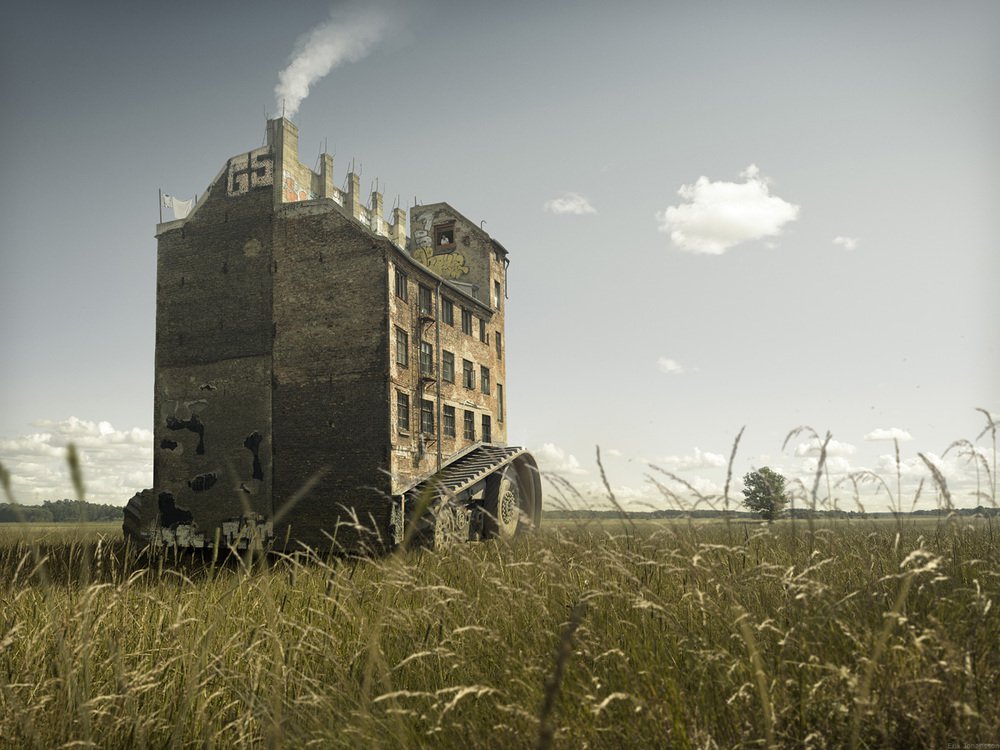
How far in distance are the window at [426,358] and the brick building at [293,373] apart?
63 mm

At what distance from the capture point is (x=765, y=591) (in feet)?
12.9

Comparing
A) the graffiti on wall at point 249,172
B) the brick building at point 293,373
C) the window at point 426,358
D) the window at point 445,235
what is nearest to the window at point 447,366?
the brick building at point 293,373

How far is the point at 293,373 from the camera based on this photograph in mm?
21172

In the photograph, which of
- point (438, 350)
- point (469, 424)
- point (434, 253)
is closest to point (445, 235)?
point (434, 253)

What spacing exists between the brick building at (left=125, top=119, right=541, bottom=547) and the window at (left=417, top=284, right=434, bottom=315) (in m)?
0.07

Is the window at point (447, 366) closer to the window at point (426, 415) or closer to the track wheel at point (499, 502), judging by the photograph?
the window at point (426, 415)

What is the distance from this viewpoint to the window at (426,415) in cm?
2227

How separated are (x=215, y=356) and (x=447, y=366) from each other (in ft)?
24.7

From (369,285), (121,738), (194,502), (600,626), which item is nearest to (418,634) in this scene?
(600,626)

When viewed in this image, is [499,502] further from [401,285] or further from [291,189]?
[291,189]

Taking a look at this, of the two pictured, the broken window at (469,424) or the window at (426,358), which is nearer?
the window at (426,358)

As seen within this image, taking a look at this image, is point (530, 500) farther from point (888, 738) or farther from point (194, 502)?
point (888, 738)

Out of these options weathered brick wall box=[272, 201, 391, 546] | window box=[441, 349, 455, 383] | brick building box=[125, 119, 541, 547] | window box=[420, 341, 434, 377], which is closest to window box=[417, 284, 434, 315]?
brick building box=[125, 119, 541, 547]

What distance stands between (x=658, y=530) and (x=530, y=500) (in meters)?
20.2
